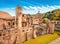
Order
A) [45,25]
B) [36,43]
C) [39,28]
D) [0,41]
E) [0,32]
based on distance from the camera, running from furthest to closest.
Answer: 1. [45,25]
2. [39,28]
3. [36,43]
4. [0,32]
5. [0,41]

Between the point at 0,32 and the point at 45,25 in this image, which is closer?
the point at 0,32

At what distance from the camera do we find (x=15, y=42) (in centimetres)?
1427

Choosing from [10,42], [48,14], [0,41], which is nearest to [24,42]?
[10,42]

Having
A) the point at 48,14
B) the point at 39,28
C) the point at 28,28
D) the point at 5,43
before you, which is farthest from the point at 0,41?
the point at 48,14

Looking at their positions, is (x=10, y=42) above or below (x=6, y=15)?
below

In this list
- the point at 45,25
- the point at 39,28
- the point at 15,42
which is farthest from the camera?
the point at 45,25

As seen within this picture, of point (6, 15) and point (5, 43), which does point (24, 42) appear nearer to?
point (5, 43)

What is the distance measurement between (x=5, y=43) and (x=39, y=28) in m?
9.08

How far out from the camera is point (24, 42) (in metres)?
15.9

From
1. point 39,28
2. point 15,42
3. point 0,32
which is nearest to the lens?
point 0,32

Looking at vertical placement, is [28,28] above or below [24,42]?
above

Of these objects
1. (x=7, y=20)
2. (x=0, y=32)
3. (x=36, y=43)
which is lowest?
(x=36, y=43)

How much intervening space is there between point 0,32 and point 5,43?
1.29 m

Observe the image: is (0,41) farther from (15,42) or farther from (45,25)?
(45,25)
